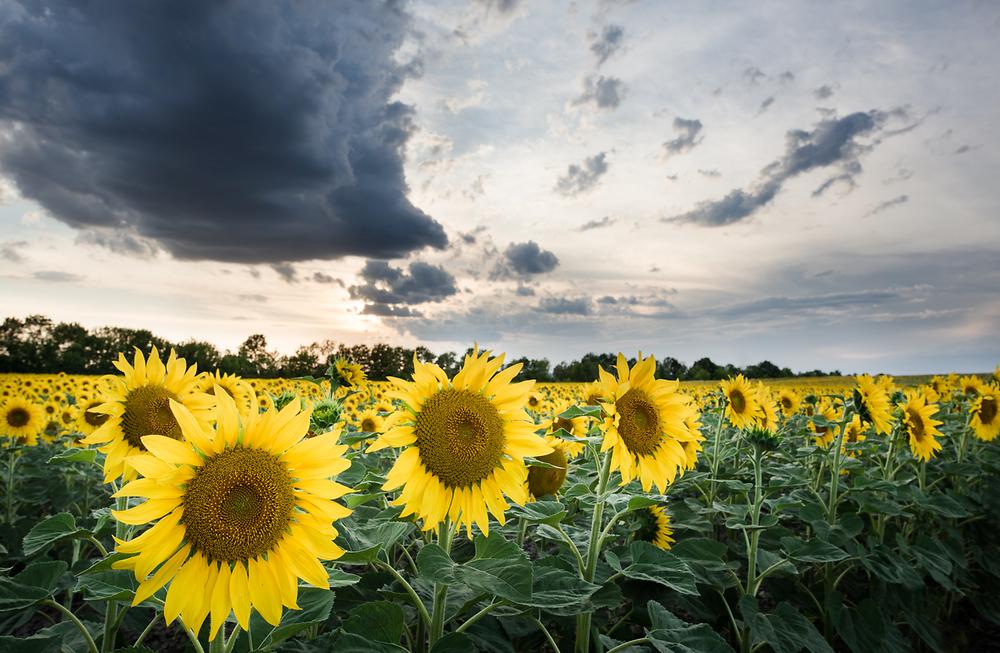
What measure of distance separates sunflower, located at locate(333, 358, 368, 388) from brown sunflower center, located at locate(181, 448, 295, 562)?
12.6 ft

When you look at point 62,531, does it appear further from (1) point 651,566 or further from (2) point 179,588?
(1) point 651,566

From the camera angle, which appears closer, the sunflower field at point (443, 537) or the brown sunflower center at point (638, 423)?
the sunflower field at point (443, 537)

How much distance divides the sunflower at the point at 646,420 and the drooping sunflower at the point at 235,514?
5.67 ft

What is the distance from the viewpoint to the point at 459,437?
2.65 m

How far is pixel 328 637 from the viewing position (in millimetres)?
2605

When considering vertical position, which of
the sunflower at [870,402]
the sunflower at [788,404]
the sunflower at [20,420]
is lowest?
the sunflower at [20,420]

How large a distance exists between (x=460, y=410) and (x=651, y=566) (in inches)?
52.5

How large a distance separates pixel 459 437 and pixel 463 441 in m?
0.03

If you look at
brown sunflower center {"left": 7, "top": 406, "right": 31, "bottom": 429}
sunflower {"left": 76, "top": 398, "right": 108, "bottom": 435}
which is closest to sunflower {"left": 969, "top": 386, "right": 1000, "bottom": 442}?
sunflower {"left": 76, "top": 398, "right": 108, "bottom": 435}

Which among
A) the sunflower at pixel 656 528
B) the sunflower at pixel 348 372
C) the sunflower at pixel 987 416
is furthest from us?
the sunflower at pixel 987 416

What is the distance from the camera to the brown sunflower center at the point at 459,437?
2.62 m

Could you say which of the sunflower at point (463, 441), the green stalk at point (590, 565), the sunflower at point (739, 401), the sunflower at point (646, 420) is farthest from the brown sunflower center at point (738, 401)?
the sunflower at point (463, 441)

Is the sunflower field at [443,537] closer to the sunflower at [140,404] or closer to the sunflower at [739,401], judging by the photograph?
the sunflower at [140,404]

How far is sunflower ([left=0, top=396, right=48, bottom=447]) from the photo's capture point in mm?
9727
